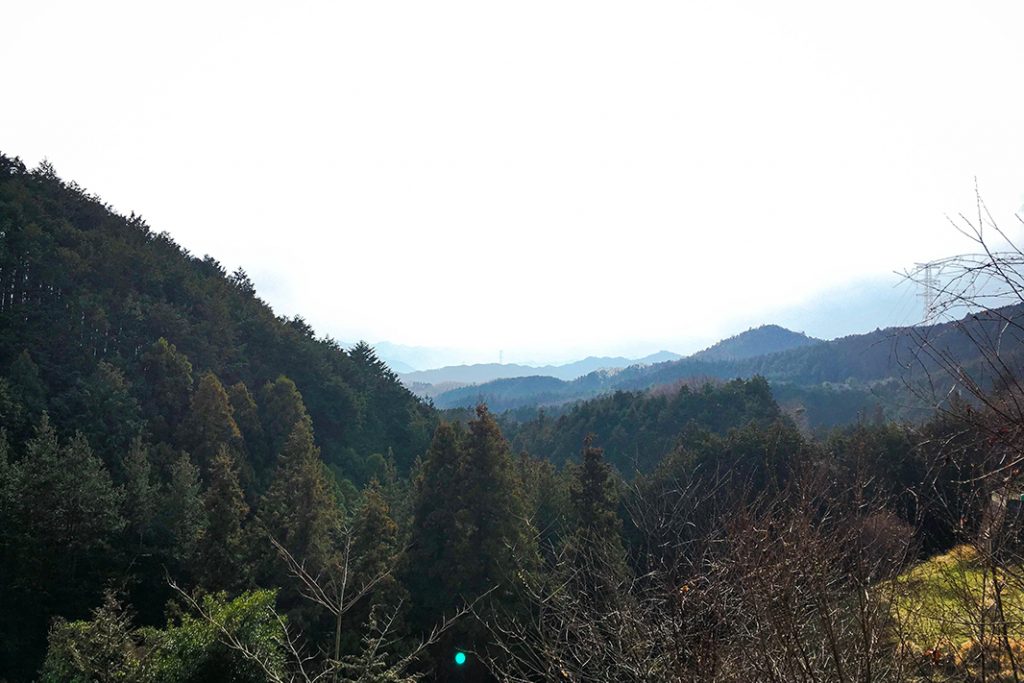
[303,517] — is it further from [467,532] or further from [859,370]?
[859,370]

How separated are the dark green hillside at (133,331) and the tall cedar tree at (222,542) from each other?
10.2 metres

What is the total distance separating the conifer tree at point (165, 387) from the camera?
87.9 ft

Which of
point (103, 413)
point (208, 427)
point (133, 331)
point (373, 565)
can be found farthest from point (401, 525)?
point (133, 331)

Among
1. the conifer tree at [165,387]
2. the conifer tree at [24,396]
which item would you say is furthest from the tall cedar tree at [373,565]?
the conifer tree at [165,387]

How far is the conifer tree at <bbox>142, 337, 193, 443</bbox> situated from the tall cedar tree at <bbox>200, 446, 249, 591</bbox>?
1180cm

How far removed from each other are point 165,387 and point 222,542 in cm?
1428

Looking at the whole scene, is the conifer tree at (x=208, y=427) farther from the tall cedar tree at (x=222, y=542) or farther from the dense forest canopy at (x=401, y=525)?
the tall cedar tree at (x=222, y=542)

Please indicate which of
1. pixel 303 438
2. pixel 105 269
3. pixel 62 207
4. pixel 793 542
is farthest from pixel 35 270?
pixel 793 542

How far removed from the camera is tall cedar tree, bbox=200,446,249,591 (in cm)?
1611

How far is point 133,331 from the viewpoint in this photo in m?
30.9

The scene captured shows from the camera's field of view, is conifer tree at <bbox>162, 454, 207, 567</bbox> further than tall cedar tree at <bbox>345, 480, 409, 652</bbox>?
Yes

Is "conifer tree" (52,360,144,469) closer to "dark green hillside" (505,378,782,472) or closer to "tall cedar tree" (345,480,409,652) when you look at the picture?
"tall cedar tree" (345,480,409,652)

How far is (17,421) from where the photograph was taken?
21016 mm

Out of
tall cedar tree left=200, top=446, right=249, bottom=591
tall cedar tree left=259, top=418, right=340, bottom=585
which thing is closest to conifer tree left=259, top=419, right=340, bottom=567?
tall cedar tree left=259, top=418, right=340, bottom=585
